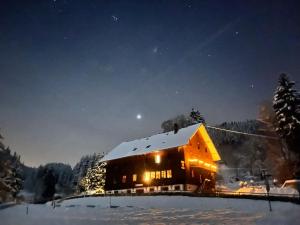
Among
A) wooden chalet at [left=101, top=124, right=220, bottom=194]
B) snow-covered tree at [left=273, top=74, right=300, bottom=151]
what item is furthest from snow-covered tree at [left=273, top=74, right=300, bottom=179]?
wooden chalet at [left=101, top=124, right=220, bottom=194]

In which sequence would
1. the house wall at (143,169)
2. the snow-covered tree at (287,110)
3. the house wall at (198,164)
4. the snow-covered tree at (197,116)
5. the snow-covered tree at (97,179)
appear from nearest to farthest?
the snow-covered tree at (287,110) < the house wall at (143,169) < the house wall at (198,164) < the snow-covered tree at (97,179) < the snow-covered tree at (197,116)

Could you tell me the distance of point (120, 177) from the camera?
4944cm

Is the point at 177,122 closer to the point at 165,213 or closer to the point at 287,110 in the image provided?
the point at 287,110

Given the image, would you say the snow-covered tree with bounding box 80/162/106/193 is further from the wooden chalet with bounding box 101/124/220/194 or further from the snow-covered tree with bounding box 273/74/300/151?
the snow-covered tree with bounding box 273/74/300/151

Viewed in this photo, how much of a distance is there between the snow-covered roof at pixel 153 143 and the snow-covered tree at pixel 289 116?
39.1 feet

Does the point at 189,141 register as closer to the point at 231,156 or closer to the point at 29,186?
the point at 231,156

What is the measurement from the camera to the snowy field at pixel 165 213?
17.4 metres

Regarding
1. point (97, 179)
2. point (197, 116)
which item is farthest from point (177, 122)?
point (97, 179)

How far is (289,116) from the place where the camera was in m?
39.7

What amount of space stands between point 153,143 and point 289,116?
20.3 metres

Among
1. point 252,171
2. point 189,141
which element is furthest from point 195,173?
point 252,171

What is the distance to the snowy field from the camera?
17438 millimetres

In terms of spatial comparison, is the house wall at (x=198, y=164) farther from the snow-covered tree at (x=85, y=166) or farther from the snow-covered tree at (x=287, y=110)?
the snow-covered tree at (x=85, y=166)

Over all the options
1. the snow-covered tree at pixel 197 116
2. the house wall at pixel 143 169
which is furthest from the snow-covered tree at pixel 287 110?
the snow-covered tree at pixel 197 116
